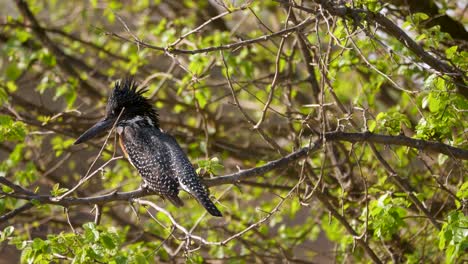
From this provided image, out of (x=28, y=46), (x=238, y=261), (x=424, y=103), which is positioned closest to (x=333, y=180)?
(x=238, y=261)

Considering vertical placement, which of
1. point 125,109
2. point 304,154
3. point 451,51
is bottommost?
point 304,154

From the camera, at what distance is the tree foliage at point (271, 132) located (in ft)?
10.5

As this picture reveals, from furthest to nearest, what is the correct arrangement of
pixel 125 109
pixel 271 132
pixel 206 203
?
pixel 271 132 < pixel 125 109 < pixel 206 203

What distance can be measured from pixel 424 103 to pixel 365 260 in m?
1.73

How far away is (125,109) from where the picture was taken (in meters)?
4.52

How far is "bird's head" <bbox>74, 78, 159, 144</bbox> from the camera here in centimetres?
438

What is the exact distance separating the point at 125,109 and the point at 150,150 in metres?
0.51

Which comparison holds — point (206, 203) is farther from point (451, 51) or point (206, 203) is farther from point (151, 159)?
point (451, 51)

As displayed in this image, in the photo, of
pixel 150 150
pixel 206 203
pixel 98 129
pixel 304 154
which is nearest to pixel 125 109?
pixel 98 129

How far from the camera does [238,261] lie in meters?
4.73

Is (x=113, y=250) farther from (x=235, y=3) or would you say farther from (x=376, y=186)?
(x=376, y=186)

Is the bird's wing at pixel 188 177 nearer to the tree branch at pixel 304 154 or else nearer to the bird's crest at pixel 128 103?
the tree branch at pixel 304 154

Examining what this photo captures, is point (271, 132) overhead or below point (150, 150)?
overhead

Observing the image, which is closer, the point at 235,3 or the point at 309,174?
the point at 235,3
